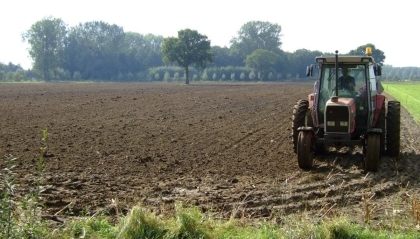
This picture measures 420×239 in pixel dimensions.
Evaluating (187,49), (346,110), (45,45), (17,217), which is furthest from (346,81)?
(45,45)

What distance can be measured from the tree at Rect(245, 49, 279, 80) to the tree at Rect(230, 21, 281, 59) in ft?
121

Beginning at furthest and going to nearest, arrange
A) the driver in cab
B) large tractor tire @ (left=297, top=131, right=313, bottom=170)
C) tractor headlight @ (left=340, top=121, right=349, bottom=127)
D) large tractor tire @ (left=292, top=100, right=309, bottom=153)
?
large tractor tire @ (left=292, top=100, right=309, bottom=153) → the driver in cab → tractor headlight @ (left=340, top=121, right=349, bottom=127) → large tractor tire @ (left=297, top=131, right=313, bottom=170)

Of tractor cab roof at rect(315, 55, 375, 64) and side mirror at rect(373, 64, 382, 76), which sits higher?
tractor cab roof at rect(315, 55, 375, 64)

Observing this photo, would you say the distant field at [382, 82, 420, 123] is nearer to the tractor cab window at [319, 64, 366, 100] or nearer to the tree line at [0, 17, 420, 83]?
the tractor cab window at [319, 64, 366, 100]

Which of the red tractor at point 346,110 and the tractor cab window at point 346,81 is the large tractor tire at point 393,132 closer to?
the red tractor at point 346,110

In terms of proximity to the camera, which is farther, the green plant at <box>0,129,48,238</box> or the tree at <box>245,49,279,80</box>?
the tree at <box>245,49,279,80</box>

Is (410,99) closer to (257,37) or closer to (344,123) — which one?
(344,123)

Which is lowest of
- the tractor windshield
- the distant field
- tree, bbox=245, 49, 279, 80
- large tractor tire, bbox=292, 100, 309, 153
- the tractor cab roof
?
the distant field

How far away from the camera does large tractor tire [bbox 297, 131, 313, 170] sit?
35.1ft

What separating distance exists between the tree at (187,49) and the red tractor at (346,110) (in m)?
68.4

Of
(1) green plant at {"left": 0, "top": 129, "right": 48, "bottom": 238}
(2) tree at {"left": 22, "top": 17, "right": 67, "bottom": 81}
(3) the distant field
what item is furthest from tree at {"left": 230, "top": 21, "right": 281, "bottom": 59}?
(1) green plant at {"left": 0, "top": 129, "right": 48, "bottom": 238}

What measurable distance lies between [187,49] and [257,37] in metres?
72.9

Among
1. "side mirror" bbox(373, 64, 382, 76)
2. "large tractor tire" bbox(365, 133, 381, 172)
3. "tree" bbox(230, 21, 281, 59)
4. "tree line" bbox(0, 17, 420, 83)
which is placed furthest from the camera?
"tree" bbox(230, 21, 281, 59)

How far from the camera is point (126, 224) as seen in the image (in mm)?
5969
